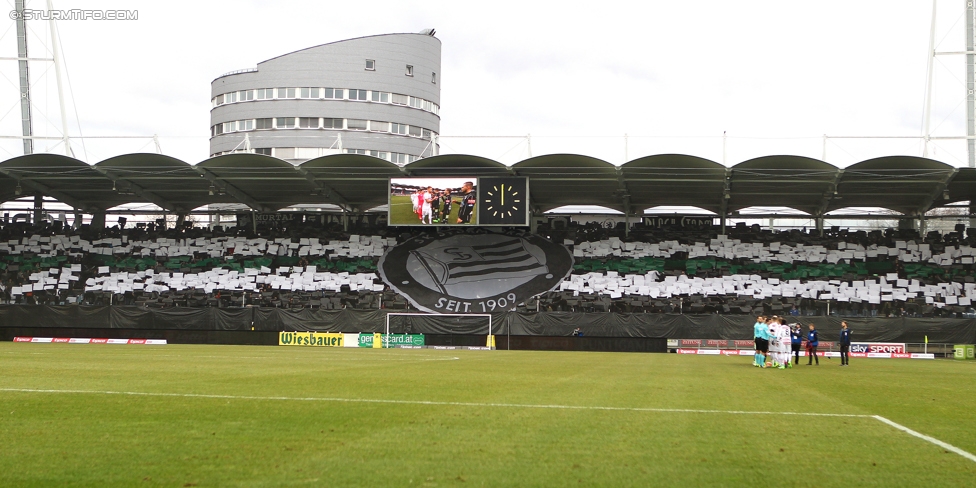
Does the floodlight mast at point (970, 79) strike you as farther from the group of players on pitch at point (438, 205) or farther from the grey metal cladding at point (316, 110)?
the grey metal cladding at point (316, 110)

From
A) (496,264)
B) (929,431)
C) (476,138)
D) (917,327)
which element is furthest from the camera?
(496,264)

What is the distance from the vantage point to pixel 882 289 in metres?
46.1

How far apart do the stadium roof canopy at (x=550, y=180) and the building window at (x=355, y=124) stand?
30476mm

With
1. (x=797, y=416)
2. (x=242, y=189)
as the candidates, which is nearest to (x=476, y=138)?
(x=242, y=189)

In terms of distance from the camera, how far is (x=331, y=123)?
276 ft

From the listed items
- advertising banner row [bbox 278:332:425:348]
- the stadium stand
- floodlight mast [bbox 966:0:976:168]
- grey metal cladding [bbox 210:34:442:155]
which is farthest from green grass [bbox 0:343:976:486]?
grey metal cladding [bbox 210:34:442:155]

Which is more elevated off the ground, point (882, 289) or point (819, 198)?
point (819, 198)

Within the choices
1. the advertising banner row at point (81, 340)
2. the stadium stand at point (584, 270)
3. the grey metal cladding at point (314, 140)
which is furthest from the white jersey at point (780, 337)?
the grey metal cladding at point (314, 140)

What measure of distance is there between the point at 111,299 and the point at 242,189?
10.3 m

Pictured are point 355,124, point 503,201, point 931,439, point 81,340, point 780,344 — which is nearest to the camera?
point 931,439

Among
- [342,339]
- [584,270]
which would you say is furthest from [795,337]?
[342,339]

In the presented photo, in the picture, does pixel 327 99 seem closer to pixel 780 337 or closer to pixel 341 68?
pixel 341 68

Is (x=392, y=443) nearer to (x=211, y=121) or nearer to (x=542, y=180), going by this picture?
(x=542, y=180)

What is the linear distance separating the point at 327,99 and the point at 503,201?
44.2 metres
